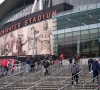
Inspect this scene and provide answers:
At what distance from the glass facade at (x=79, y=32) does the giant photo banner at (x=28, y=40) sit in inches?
189

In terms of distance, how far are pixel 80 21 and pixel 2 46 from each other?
2689 centimetres

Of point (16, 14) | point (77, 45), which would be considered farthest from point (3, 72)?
point (16, 14)

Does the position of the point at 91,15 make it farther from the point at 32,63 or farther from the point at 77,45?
the point at 32,63

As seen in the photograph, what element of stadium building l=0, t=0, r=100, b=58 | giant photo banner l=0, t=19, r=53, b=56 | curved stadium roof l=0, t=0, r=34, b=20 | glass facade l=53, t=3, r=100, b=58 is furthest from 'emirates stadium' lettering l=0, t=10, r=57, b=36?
curved stadium roof l=0, t=0, r=34, b=20

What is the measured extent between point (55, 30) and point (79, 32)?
4.21 meters

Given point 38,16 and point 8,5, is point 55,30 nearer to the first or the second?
point 38,16

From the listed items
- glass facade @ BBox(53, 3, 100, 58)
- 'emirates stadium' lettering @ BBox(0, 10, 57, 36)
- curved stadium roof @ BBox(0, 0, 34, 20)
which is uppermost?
curved stadium roof @ BBox(0, 0, 34, 20)

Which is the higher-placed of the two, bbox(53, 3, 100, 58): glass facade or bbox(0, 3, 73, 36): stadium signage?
A: bbox(0, 3, 73, 36): stadium signage

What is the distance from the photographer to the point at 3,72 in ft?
63.8

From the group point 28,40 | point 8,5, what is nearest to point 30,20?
point 28,40

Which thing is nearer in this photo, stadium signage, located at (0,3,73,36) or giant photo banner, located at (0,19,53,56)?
giant photo banner, located at (0,19,53,56)

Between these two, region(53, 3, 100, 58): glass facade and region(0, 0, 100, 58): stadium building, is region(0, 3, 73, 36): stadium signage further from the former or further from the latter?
region(53, 3, 100, 58): glass facade

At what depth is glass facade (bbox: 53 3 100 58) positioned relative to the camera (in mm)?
28391

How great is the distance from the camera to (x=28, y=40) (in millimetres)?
42438
